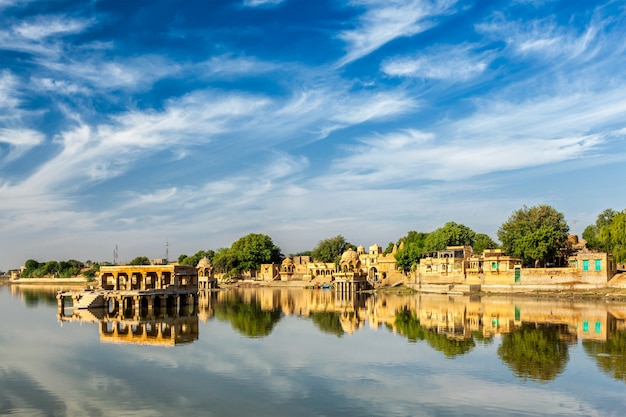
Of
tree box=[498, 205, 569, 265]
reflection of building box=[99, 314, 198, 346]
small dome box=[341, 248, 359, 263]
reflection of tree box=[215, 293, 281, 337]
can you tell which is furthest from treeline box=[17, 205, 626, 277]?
reflection of building box=[99, 314, 198, 346]

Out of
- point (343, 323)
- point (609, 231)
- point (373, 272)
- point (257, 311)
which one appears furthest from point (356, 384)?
point (373, 272)

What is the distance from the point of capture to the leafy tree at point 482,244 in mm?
81625

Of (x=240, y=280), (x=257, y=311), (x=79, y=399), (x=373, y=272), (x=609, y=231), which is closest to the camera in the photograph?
(x=79, y=399)

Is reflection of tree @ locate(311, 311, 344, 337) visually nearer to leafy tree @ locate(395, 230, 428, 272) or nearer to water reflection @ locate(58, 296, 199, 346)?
water reflection @ locate(58, 296, 199, 346)

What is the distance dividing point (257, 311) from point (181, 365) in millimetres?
26201

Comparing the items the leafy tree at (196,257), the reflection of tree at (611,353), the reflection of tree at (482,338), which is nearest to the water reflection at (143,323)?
the reflection of tree at (482,338)

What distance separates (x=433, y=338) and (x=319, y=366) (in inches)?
381

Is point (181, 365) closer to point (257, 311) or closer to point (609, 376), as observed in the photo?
point (609, 376)

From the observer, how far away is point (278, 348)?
87.7 feet

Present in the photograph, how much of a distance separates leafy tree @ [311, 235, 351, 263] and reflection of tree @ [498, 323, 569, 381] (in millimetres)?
90061

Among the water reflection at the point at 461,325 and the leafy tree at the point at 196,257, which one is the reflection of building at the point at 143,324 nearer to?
the water reflection at the point at 461,325

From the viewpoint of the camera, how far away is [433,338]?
29.9 m

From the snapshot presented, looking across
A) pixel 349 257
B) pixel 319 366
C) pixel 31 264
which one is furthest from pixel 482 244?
pixel 31 264

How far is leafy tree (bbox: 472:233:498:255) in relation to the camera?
81625mm
